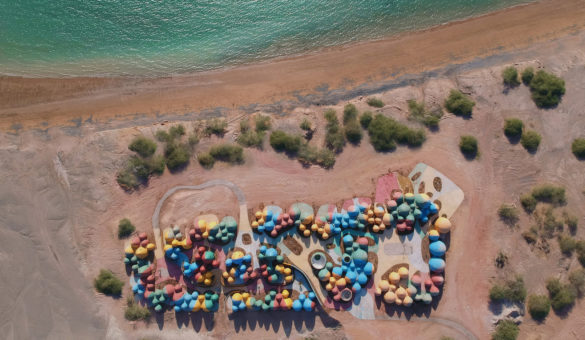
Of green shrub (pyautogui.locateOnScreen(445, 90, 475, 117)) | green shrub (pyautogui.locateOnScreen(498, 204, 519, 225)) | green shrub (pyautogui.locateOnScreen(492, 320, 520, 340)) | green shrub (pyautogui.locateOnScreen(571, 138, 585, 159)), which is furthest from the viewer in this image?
green shrub (pyautogui.locateOnScreen(445, 90, 475, 117))

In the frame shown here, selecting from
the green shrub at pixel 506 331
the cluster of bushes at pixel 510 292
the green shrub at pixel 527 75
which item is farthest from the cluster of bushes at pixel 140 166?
the green shrub at pixel 527 75

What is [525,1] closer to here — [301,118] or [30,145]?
[301,118]

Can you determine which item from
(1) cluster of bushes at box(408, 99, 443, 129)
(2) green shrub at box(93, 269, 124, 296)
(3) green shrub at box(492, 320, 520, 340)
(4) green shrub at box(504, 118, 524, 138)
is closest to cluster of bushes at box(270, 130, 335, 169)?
(1) cluster of bushes at box(408, 99, 443, 129)

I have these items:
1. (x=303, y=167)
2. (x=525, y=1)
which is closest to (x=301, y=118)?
(x=303, y=167)

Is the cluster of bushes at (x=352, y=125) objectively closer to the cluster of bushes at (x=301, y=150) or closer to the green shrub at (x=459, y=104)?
the cluster of bushes at (x=301, y=150)

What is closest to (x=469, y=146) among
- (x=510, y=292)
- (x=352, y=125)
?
(x=352, y=125)

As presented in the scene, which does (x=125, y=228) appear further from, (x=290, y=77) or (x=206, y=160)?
(x=290, y=77)

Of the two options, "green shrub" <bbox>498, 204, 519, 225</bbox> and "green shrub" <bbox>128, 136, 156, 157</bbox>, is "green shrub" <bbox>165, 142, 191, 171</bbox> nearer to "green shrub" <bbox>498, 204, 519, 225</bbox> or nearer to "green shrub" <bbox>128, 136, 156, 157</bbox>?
"green shrub" <bbox>128, 136, 156, 157</bbox>
